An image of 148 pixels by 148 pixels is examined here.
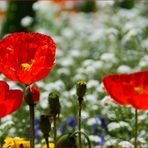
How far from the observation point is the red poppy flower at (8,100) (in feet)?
6.16

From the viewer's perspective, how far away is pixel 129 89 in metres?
1.92

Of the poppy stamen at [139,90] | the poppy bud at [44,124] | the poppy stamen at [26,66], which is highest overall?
the poppy stamen at [26,66]

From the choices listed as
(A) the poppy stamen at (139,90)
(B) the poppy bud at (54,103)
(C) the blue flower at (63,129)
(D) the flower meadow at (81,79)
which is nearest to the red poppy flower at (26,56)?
(D) the flower meadow at (81,79)

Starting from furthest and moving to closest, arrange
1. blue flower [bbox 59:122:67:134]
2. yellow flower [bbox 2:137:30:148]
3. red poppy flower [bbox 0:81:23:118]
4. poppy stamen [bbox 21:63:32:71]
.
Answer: blue flower [bbox 59:122:67:134]
yellow flower [bbox 2:137:30:148]
poppy stamen [bbox 21:63:32:71]
red poppy flower [bbox 0:81:23:118]

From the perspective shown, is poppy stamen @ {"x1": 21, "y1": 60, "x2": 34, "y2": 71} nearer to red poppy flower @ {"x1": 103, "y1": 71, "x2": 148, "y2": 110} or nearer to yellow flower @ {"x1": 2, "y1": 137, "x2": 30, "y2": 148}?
red poppy flower @ {"x1": 103, "y1": 71, "x2": 148, "y2": 110}

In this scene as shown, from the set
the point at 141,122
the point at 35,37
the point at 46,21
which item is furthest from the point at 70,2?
the point at 35,37

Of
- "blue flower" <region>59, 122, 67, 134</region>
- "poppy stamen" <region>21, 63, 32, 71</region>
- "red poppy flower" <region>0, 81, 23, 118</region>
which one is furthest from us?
"blue flower" <region>59, 122, 67, 134</region>

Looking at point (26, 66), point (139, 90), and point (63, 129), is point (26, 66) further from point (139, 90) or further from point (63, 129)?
point (63, 129)

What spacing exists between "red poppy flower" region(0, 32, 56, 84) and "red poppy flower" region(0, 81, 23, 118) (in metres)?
0.04

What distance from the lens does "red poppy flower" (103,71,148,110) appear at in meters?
1.88

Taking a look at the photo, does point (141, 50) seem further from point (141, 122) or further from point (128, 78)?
point (128, 78)

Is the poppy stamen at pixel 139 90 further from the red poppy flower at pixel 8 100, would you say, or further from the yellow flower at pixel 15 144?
the yellow flower at pixel 15 144

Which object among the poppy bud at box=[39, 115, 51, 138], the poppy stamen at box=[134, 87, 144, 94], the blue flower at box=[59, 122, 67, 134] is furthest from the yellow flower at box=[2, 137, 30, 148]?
the blue flower at box=[59, 122, 67, 134]

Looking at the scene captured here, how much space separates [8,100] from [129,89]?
326 mm
